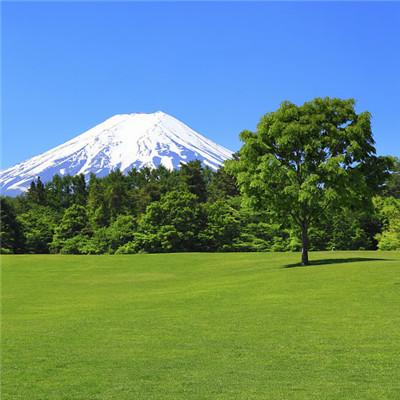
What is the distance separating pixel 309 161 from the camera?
3706 centimetres

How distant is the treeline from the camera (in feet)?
230

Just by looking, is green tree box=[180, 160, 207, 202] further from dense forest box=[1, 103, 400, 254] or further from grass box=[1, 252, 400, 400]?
grass box=[1, 252, 400, 400]

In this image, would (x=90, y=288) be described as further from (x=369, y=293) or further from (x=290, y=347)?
(x=290, y=347)

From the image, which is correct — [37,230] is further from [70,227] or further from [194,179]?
[194,179]

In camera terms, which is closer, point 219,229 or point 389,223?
point 389,223

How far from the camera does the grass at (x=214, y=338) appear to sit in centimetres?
1040

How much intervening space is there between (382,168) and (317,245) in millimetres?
34287

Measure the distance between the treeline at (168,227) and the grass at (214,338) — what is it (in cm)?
3493

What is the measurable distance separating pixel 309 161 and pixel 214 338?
23703mm

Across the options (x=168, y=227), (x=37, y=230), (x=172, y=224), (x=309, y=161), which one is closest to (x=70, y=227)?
(x=37, y=230)

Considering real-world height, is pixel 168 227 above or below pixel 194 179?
below

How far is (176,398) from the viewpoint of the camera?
377 inches

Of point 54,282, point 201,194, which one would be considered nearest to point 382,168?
point 54,282

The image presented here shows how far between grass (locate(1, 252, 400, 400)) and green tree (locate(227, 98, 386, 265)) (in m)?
4.93
